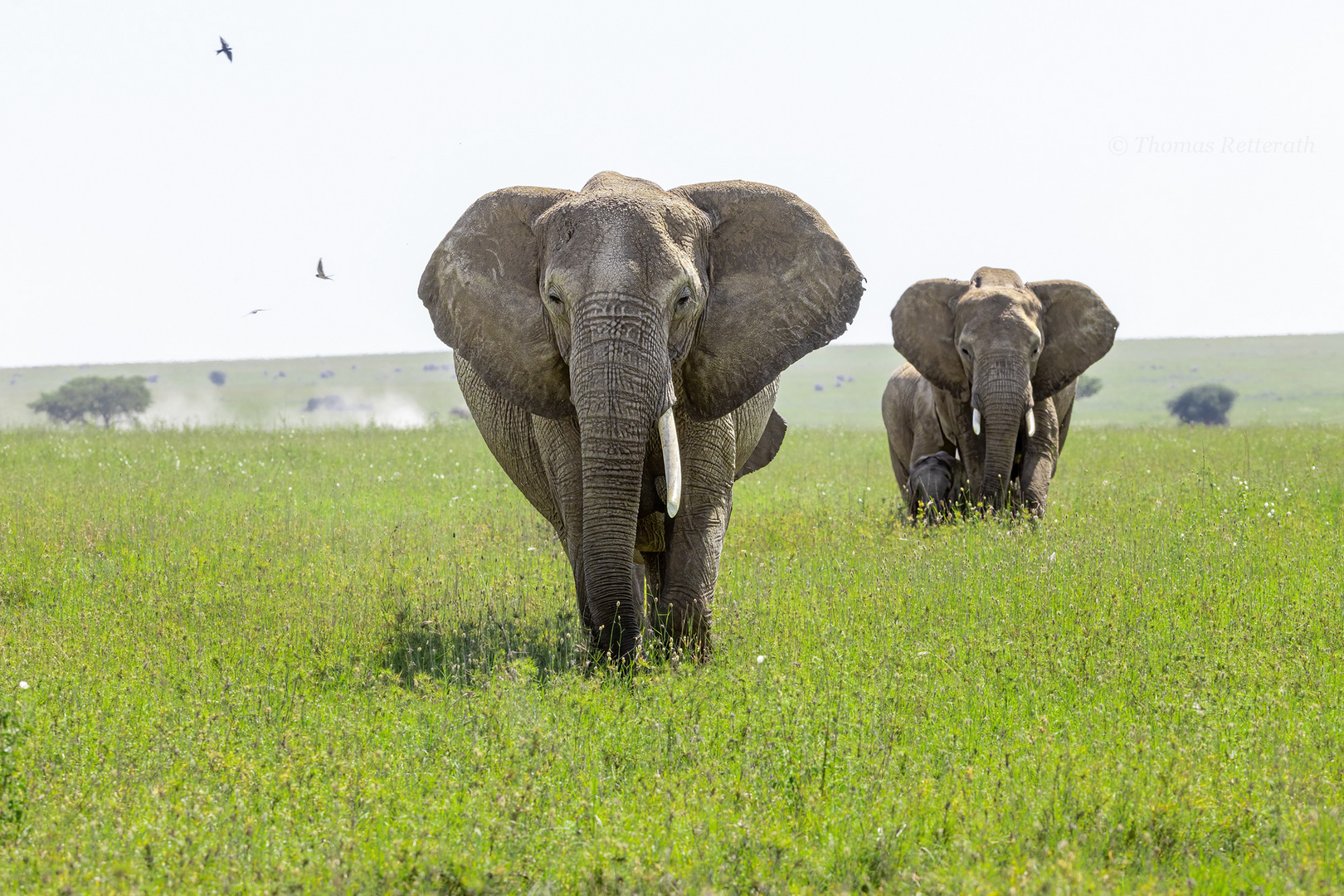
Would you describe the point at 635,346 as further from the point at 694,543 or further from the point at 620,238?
the point at 694,543

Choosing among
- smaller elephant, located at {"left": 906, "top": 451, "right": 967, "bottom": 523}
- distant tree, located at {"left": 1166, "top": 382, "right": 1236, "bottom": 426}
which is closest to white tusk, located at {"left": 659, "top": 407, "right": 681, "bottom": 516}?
smaller elephant, located at {"left": 906, "top": 451, "right": 967, "bottom": 523}

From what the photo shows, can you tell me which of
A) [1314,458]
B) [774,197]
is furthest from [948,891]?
[1314,458]

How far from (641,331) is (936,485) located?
8009 mm

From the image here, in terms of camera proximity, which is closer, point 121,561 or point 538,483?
point 538,483

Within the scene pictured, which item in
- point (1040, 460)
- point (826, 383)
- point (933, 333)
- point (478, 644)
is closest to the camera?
point (478, 644)

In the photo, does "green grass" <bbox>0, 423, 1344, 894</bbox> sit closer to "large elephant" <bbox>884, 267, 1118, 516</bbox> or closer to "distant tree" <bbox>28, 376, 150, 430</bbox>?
"large elephant" <bbox>884, 267, 1118, 516</bbox>

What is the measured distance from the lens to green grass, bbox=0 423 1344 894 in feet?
13.1

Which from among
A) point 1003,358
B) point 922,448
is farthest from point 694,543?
point 922,448

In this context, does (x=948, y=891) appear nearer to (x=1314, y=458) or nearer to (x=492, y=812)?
(x=492, y=812)

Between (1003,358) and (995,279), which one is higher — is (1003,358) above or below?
below

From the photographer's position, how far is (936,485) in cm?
1311

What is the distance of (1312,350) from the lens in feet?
402

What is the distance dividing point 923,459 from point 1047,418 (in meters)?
1.54

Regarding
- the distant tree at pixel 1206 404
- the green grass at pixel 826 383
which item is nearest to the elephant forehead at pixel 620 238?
the green grass at pixel 826 383
